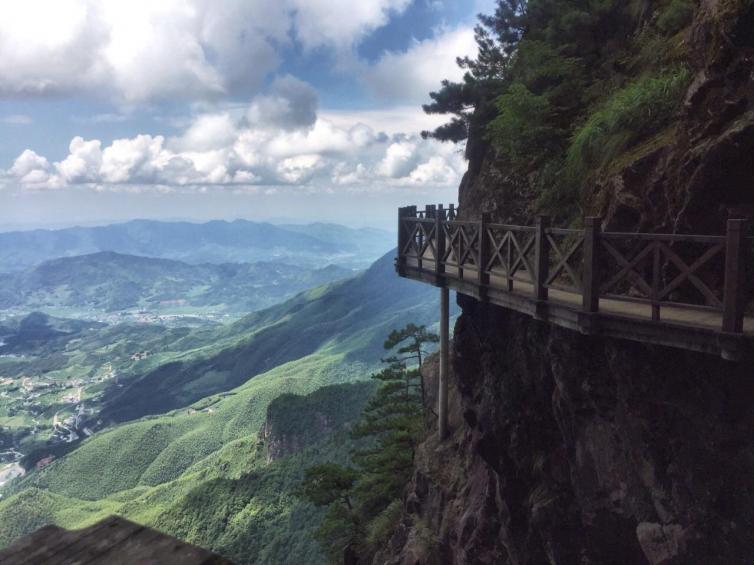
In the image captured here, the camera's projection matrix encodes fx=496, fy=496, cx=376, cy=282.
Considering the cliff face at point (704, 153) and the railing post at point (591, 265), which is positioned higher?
the cliff face at point (704, 153)

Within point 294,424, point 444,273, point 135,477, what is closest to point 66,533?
point 444,273

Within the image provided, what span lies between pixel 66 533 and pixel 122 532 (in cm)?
31

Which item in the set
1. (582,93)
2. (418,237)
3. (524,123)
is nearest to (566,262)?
(524,123)

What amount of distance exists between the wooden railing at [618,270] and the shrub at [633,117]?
7.27 feet

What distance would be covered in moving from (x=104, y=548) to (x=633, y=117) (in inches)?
472

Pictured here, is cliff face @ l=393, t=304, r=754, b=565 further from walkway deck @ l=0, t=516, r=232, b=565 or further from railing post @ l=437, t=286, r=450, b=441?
walkway deck @ l=0, t=516, r=232, b=565

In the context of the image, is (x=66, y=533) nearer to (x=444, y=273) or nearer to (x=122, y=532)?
(x=122, y=532)

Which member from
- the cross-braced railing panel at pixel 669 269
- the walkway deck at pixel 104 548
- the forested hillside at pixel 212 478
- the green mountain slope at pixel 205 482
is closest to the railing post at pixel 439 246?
the cross-braced railing panel at pixel 669 269

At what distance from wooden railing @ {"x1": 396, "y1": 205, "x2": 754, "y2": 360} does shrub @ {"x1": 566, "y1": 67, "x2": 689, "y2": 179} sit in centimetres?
221

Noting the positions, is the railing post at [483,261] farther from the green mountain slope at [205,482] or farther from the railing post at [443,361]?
the green mountain slope at [205,482]

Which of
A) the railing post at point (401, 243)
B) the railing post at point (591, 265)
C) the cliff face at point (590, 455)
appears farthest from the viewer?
the railing post at point (401, 243)

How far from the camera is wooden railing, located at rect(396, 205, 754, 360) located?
653 centimetres

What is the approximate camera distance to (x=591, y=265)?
26.1 feet

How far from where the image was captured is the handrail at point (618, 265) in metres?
6.48
